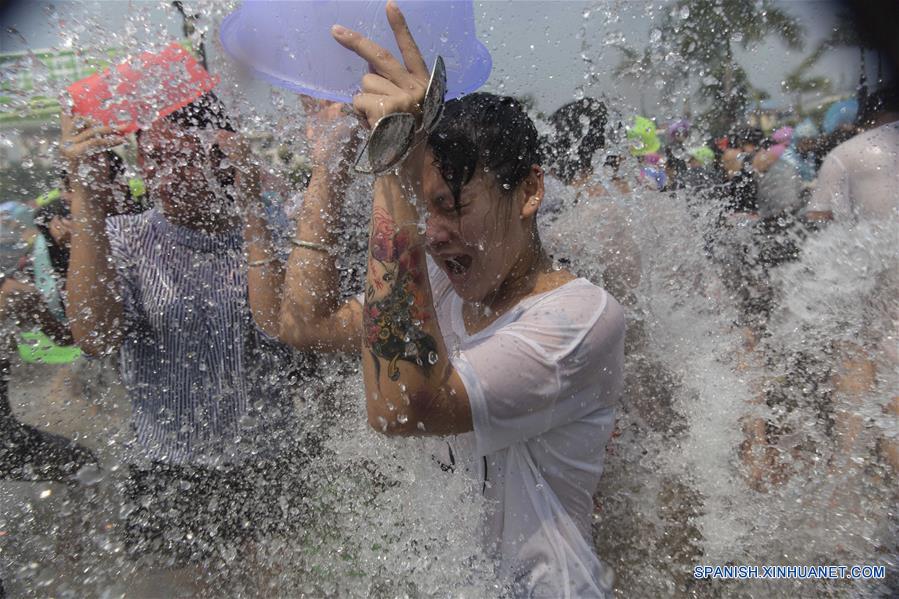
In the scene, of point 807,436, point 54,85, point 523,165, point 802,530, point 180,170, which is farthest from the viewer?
point 807,436

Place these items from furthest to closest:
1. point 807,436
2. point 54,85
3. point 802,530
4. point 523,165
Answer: point 807,436, point 802,530, point 54,85, point 523,165

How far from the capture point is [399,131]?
3.44ft

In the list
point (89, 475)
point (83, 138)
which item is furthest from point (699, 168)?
point (89, 475)

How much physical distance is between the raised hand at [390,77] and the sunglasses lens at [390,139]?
0.06ft

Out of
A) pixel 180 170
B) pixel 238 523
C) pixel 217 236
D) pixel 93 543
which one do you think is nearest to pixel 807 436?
pixel 238 523

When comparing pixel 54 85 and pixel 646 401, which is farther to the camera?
pixel 646 401

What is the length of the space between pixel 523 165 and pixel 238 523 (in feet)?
5.16

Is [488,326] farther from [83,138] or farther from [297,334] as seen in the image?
[83,138]

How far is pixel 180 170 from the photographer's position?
6.52 feet

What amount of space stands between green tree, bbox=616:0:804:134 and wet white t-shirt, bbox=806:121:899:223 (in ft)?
2.01

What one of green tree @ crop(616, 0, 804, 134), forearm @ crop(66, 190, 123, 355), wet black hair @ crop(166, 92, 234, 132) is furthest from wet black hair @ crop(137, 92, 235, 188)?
green tree @ crop(616, 0, 804, 134)

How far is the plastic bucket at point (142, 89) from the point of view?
64.4 inches

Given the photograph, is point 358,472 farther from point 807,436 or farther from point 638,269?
point 807,436

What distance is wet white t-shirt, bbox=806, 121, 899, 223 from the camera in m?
2.28
